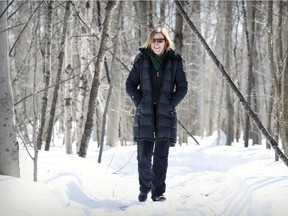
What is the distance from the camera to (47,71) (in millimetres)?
7016

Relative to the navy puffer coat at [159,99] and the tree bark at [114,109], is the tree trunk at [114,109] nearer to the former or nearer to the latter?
the tree bark at [114,109]

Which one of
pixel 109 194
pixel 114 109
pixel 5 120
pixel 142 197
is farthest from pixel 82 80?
pixel 5 120

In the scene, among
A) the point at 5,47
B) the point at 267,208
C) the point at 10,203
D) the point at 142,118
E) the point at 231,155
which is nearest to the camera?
the point at 10,203

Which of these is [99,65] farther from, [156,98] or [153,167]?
[153,167]

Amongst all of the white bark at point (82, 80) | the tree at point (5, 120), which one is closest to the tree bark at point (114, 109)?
the white bark at point (82, 80)

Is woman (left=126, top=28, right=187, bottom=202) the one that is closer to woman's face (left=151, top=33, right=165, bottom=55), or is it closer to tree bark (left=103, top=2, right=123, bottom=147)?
woman's face (left=151, top=33, right=165, bottom=55)

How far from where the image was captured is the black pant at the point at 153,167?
13.6 ft

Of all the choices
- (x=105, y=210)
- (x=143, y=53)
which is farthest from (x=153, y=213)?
(x=143, y=53)

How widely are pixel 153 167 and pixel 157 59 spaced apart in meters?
1.24

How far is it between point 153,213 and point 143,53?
1739 mm

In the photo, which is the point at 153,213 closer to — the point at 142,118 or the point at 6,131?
the point at 142,118

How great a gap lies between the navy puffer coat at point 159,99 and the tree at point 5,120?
1.33 meters

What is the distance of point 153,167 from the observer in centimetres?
423

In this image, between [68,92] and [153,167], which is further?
[68,92]
